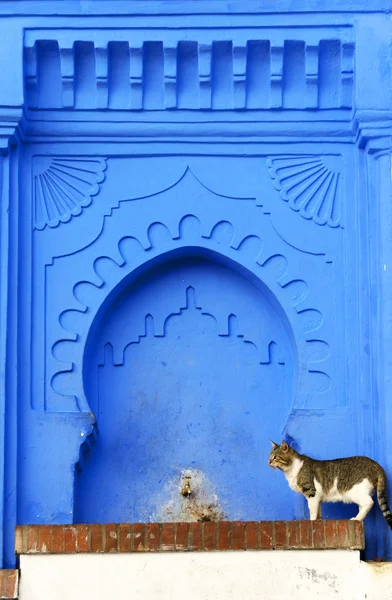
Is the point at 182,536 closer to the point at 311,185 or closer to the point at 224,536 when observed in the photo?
the point at 224,536

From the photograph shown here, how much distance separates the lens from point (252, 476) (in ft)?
23.4

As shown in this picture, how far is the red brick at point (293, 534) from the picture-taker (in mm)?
6301

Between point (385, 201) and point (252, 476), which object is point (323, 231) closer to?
point (385, 201)

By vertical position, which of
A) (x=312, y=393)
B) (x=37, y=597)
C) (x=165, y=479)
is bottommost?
(x=37, y=597)

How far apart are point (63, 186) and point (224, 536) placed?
2.26 metres

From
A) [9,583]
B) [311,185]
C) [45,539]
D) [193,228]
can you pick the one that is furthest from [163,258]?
[9,583]

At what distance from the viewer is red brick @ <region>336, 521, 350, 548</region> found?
632cm

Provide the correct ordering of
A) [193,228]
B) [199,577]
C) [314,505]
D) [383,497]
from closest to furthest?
[199,577] → [383,497] → [314,505] → [193,228]

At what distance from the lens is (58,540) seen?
247 inches

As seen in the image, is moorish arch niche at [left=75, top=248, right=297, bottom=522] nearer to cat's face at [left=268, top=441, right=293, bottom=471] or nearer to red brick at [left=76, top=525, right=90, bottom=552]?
cat's face at [left=268, top=441, right=293, bottom=471]

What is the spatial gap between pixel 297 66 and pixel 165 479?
251 cm

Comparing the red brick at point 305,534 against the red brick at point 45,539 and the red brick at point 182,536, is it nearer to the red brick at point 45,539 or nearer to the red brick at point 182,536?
the red brick at point 182,536

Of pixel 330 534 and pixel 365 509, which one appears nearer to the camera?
pixel 330 534

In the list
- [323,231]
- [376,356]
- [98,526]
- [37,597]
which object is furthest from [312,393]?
[37,597]
